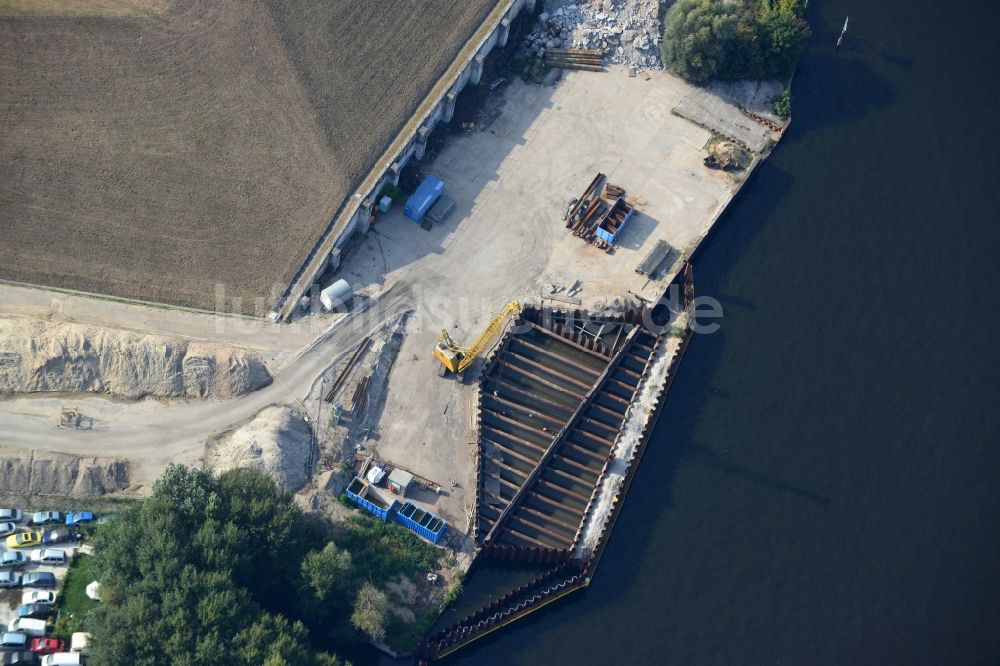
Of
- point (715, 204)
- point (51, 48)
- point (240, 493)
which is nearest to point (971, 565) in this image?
point (715, 204)

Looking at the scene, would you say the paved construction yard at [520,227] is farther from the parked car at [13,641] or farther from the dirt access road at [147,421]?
the parked car at [13,641]

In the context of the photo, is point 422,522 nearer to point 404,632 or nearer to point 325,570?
point 404,632

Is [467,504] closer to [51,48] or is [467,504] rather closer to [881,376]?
[881,376]

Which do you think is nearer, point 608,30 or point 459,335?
point 459,335

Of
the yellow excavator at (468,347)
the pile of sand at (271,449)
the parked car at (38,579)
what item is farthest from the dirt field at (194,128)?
the parked car at (38,579)

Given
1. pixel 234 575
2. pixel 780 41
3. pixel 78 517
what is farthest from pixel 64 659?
pixel 780 41
